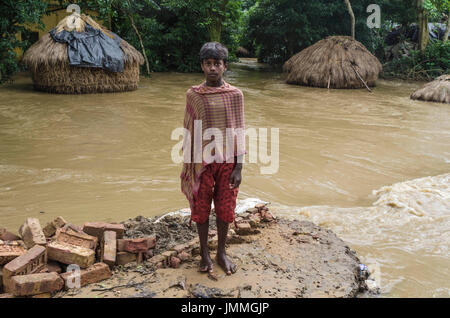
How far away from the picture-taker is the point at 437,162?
5.44m

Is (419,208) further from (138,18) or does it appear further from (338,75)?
(138,18)

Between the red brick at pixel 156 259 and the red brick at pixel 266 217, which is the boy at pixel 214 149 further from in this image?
the red brick at pixel 266 217

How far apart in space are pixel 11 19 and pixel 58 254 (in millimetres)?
6869

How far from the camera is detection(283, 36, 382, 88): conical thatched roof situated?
11.7 metres

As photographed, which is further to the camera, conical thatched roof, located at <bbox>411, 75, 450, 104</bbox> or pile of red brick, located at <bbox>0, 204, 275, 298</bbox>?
conical thatched roof, located at <bbox>411, 75, 450, 104</bbox>

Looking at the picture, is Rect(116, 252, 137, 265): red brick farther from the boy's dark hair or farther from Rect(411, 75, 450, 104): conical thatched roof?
Rect(411, 75, 450, 104): conical thatched roof

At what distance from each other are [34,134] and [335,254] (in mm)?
4627

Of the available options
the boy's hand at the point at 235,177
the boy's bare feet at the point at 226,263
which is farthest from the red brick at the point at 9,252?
the boy's hand at the point at 235,177

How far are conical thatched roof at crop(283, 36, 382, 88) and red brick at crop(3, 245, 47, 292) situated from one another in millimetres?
10162

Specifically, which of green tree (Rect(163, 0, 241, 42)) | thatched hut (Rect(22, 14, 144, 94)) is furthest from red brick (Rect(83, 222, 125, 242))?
green tree (Rect(163, 0, 241, 42))

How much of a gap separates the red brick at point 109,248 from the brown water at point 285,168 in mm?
916

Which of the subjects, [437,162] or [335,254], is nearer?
[335,254]

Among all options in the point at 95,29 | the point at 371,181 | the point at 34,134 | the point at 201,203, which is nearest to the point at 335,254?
the point at 201,203

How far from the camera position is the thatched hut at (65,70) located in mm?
8531
